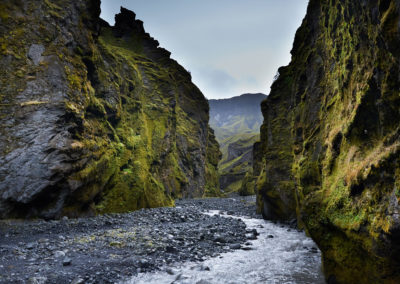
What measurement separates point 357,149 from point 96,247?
28.7 ft

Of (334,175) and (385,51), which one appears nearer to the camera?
(385,51)

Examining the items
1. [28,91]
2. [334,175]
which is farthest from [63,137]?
[334,175]

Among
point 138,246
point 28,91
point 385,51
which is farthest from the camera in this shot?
point 28,91

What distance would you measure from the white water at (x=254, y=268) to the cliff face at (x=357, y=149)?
1342 millimetres

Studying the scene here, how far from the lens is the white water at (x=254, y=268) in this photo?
6.37 meters

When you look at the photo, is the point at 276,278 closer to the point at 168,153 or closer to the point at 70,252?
the point at 70,252

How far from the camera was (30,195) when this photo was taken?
1028 centimetres

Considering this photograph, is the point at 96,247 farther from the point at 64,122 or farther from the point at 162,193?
the point at 162,193

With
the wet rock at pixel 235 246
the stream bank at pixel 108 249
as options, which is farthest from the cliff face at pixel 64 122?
the wet rock at pixel 235 246

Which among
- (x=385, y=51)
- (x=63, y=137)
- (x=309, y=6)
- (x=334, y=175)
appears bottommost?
(x=334, y=175)

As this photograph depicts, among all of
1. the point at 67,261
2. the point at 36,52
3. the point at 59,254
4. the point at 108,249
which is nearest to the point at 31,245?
the point at 59,254

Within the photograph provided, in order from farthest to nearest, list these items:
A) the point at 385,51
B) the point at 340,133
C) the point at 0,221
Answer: the point at 0,221 < the point at 340,133 < the point at 385,51

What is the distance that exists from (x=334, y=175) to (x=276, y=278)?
11.5 feet

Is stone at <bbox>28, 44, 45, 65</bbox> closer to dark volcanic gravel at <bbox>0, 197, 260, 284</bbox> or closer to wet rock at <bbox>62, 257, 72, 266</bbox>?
dark volcanic gravel at <bbox>0, 197, 260, 284</bbox>
